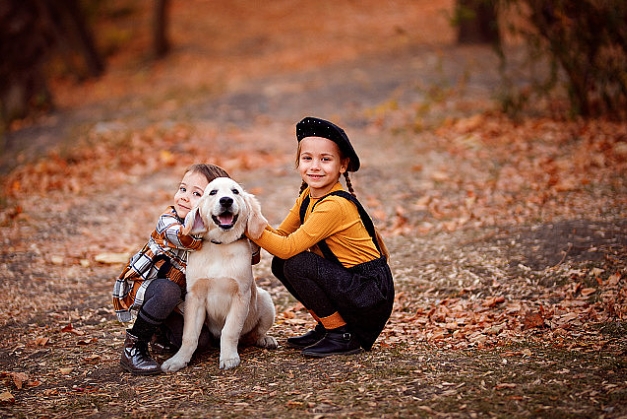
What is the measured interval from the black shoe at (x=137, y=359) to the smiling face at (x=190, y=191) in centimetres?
83

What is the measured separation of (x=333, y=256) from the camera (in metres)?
4.27

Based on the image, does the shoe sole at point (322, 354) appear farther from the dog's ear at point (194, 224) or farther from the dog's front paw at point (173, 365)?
the dog's ear at point (194, 224)

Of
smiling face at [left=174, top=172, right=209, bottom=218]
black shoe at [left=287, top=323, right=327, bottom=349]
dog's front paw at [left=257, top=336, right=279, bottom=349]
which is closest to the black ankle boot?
black shoe at [left=287, top=323, right=327, bottom=349]

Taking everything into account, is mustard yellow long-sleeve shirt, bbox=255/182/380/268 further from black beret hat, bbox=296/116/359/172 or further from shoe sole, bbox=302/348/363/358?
shoe sole, bbox=302/348/363/358

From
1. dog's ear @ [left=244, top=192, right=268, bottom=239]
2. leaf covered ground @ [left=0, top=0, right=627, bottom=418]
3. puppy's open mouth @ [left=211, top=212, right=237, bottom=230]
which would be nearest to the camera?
leaf covered ground @ [left=0, top=0, right=627, bottom=418]

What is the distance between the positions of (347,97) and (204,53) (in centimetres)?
750

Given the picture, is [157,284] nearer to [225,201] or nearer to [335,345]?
[225,201]

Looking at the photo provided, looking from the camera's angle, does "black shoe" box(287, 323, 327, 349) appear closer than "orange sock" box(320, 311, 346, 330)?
No

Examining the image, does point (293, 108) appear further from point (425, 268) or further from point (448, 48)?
point (425, 268)

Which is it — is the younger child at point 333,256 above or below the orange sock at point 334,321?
above

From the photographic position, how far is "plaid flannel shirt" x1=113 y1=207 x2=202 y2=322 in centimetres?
422

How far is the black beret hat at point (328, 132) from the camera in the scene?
4.18 metres

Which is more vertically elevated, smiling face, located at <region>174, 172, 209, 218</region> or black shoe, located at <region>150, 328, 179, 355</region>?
smiling face, located at <region>174, 172, 209, 218</region>

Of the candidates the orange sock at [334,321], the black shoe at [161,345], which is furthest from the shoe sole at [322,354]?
the black shoe at [161,345]
